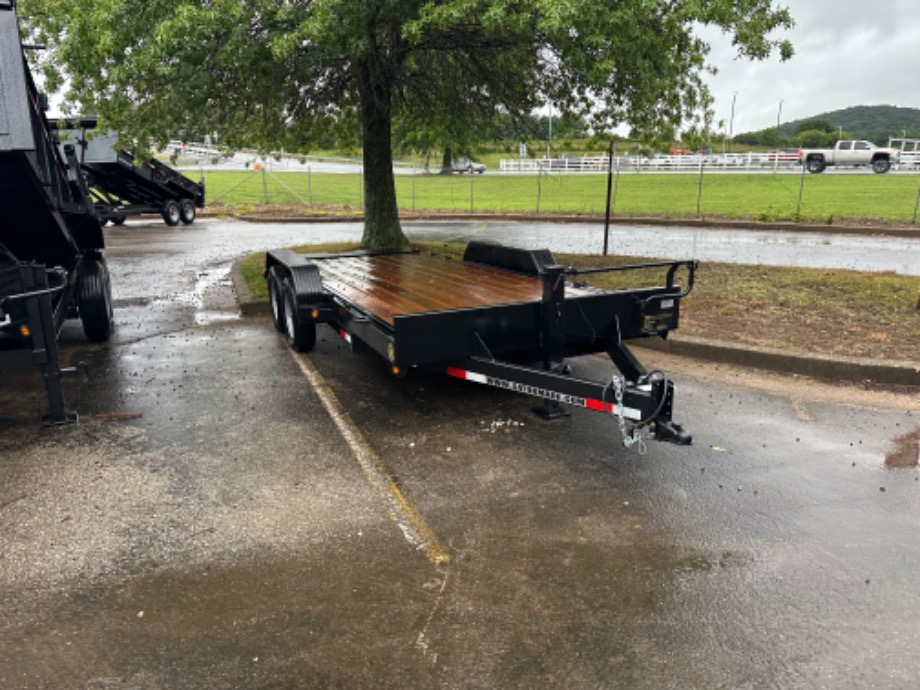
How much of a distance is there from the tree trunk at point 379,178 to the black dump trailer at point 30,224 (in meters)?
6.71

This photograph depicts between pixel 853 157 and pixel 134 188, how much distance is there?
136 ft

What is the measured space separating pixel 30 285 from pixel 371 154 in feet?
28.9

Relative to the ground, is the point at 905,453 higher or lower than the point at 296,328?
lower

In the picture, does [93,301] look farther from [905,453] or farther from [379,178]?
[905,453]

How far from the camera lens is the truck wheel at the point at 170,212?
2316cm

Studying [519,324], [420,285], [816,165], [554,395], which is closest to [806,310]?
[420,285]

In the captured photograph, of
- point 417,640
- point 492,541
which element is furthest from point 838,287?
point 417,640

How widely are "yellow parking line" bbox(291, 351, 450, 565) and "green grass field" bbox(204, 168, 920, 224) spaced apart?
18.0 m

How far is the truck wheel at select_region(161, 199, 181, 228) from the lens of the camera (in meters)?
23.2

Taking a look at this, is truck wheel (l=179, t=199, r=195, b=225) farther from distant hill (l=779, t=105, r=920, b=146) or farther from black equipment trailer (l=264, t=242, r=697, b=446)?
distant hill (l=779, t=105, r=920, b=146)

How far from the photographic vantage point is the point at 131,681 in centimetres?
290

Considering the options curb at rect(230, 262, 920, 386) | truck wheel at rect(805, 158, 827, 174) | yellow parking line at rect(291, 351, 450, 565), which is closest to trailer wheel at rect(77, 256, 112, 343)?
yellow parking line at rect(291, 351, 450, 565)

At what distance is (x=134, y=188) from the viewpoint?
2231 cm

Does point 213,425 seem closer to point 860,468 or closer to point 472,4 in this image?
point 860,468
